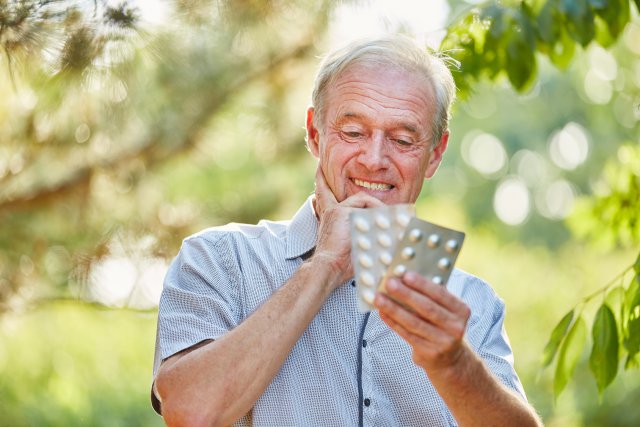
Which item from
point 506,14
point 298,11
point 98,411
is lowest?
point 98,411

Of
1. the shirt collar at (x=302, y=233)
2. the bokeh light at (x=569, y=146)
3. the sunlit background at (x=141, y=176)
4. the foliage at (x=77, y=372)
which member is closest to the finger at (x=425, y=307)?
the shirt collar at (x=302, y=233)

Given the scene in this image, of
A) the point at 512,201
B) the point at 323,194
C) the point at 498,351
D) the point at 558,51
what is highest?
the point at 558,51

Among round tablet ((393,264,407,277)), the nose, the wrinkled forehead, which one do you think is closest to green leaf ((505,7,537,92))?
the wrinkled forehead

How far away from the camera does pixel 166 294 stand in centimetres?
238

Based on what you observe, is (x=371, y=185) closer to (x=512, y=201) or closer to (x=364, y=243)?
(x=364, y=243)

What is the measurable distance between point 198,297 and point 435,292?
765 mm

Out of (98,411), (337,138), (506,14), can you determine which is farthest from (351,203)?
(98,411)

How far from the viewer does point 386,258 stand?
1789 millimetres

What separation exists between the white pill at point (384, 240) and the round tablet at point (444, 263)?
0.10m

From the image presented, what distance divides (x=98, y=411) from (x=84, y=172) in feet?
7.55

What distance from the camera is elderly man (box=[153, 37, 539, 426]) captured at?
213cm

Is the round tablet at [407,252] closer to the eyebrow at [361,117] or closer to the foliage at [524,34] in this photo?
the eyebrow at [361,117]

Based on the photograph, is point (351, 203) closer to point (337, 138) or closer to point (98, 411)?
point (337, 138)

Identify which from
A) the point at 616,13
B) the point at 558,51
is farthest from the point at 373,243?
the point at 558,51
